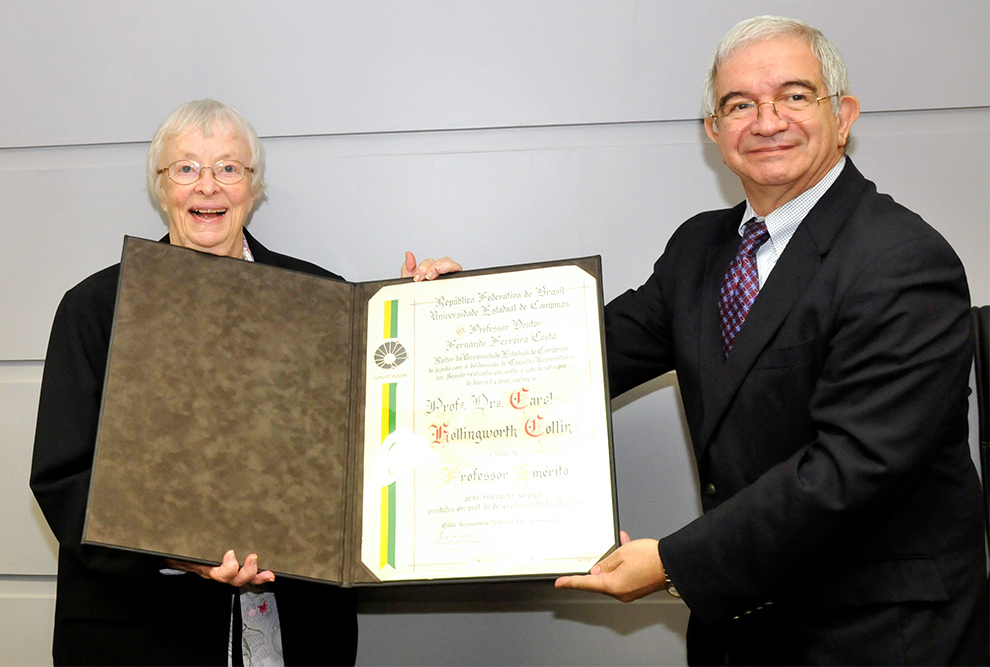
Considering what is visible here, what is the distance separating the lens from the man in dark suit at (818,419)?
1265 mm

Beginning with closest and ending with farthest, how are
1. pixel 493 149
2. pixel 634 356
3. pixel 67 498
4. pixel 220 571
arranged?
pixel 220 571 < pixel 67 498 < pixel 634 356 < pixel 493 149

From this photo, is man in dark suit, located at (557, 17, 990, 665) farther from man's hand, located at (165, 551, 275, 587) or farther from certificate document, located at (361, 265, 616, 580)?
man's hand, located at (165, 551, 275, 587)

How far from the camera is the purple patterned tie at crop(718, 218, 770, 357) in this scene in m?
1.47

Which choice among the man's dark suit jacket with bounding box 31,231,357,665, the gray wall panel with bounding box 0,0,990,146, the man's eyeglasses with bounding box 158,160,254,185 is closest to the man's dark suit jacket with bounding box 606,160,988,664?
the gray wall panel with bounding box 0,0,990,146

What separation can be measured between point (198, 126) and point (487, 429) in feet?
Result: 2.93

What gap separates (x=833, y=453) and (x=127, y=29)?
1.88 meters

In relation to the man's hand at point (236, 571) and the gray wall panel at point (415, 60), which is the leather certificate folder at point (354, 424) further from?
the gray wall panel at point (415, 60)

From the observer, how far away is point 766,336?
53.7 inches

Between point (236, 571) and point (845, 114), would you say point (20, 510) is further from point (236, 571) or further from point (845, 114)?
point (845, 114)

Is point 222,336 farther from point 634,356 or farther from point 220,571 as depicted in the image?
point 634,356

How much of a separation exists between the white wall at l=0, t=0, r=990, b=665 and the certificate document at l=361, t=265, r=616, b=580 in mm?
424

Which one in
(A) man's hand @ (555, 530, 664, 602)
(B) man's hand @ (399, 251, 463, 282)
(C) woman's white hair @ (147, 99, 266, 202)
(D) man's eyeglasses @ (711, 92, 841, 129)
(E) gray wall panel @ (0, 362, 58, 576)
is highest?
(C) woman's white hair @ (147, 99, 266, 202)

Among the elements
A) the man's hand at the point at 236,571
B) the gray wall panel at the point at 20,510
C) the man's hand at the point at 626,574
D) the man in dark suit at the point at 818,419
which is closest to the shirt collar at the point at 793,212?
the man in dark suit at the point at 818,419

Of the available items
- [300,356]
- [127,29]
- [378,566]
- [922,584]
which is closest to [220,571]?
[378,566]
